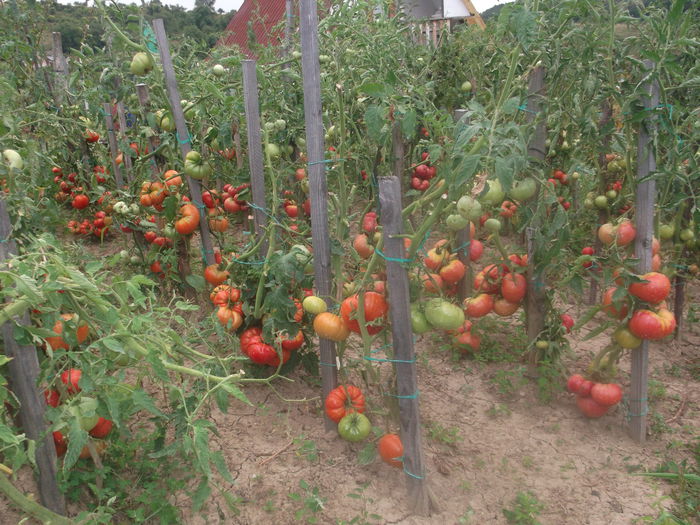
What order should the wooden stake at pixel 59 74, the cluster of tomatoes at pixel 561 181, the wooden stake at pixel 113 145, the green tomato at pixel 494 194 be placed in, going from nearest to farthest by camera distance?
the green tomato at pixel 494 194
the cluster of tomatoes at pixel 561 181
the wooden stake at pixel 113 145
the wooden stake at pixel 59 74

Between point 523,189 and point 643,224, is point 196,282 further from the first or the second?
point 643,224

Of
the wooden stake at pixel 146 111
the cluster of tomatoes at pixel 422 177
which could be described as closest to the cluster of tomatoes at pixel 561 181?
the cluster of tomatoes at pixel 422 177

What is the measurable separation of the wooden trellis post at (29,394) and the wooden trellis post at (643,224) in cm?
213

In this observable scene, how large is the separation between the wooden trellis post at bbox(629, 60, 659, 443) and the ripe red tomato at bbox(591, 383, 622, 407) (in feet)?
0.28

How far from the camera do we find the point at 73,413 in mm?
1324

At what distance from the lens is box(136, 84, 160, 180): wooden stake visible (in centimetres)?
290

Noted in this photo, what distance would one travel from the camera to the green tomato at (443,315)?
1926 millimetres

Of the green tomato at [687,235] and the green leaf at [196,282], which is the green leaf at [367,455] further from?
the green tomato at [687,235]

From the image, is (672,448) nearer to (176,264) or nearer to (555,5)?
(555,5)

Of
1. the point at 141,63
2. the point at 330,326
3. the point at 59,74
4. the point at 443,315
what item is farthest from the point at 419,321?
the point at 59,74

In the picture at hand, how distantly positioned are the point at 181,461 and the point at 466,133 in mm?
1698

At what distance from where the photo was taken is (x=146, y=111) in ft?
9.91

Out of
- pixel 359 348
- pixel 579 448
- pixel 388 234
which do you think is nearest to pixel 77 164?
pixel 359 348

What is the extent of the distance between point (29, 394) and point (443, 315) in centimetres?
133
